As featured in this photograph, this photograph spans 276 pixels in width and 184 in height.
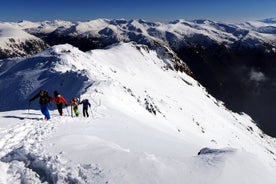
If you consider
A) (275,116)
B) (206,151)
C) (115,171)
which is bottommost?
(275,116)

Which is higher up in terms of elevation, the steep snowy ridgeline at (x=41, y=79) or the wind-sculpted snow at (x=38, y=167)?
the wind-sculpted snow at (x=38, y=167)

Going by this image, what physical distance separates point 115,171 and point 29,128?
850cm

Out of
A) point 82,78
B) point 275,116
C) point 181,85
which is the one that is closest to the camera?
point 82,78

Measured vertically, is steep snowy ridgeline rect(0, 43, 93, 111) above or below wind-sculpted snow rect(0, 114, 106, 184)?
below

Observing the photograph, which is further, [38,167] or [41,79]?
[41,79]

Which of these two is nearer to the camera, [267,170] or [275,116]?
[267,170]

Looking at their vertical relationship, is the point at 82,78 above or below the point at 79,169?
below

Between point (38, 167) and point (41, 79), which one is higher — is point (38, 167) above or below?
above

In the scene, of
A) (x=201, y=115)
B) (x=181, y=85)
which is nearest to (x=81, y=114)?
(x=201, y=115)

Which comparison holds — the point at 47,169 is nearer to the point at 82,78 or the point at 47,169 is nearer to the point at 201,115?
the point at 82,78

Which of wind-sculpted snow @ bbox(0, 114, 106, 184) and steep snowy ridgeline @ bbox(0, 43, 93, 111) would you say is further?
steep snowy ridgeline @ bbox(0, 43, 93, 111)

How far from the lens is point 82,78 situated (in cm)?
4853

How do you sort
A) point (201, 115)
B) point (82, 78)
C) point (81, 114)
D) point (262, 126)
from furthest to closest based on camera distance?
point (262, 126) → point (201, 115) → point (82, 78) → point (81, 114)

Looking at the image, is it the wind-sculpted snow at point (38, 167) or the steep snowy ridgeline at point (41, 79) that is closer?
the wind-sculpted snow at point (38, 167)
